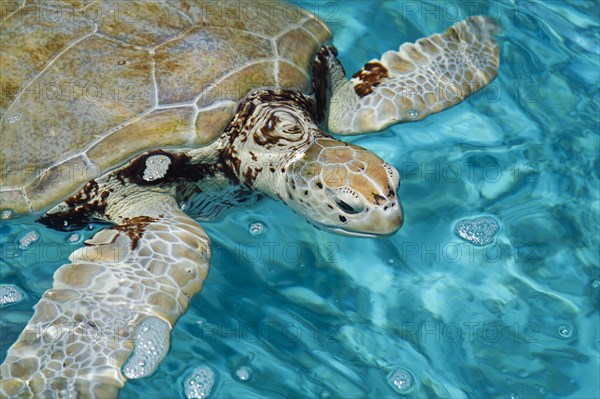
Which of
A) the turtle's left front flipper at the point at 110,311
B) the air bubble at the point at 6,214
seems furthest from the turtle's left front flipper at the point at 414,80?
the air bubble at the point at 6,214

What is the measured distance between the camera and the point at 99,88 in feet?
10.4

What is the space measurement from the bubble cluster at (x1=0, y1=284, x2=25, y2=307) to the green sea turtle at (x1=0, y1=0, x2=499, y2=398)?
1.35 feet

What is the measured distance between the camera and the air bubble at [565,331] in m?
3.59

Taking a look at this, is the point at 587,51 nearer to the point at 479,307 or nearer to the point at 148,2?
the point at 479,307

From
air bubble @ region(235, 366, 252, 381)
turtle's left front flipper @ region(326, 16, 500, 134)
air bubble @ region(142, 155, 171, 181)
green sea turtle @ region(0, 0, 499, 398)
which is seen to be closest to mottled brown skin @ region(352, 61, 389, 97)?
turtle's left front flipper @ region(326, 16, 500, 134)

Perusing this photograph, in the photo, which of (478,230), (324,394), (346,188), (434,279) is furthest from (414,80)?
(324,394)

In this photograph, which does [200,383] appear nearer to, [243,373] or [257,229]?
[243,373]

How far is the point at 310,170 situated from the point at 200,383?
3.65 feet

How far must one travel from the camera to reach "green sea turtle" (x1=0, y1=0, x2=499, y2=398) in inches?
117

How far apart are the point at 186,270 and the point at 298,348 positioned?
710 millimetres

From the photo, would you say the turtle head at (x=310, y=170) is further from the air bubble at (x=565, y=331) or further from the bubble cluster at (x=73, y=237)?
the air bubble at (x=565, y=331)

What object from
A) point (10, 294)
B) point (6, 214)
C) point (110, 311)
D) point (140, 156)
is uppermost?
point (140, 156)

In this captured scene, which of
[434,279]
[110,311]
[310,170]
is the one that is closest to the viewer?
[110,311]

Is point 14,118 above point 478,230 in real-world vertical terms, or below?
above
